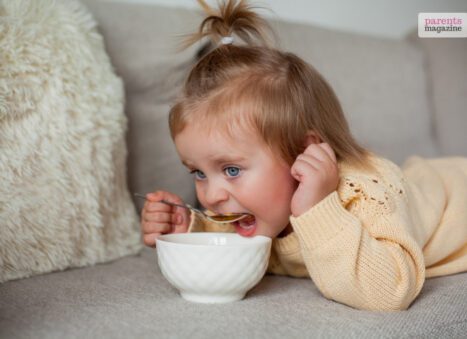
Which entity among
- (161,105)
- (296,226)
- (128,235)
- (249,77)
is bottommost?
(128,235)

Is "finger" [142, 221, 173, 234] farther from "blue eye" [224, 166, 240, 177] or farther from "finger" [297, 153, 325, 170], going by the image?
"finger" [297, 153, 325, 170]

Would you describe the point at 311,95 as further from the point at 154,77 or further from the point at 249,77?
the point at 154,77

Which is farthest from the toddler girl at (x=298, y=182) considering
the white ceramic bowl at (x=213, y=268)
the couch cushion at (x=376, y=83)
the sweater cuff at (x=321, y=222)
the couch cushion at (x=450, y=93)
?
the couch cushion at (x=450, y=93)

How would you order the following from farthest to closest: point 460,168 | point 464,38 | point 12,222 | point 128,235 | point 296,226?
point 464,38 → point 460,168 → point 128,235 → point 12,222 → point 296,226

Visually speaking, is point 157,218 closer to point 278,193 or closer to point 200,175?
point 200,175

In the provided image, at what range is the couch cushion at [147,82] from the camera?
1.48 meters

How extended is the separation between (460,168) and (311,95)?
0.58 metres

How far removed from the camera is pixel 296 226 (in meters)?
0.99

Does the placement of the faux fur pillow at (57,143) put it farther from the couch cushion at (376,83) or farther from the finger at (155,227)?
the couch cushion at (376,83)

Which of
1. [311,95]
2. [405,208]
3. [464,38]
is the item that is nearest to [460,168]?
[405,208]

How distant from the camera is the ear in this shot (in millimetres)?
1126

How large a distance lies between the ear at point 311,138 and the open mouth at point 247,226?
0.59 feet

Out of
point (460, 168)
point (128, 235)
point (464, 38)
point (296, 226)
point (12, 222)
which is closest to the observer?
point (296, 226)

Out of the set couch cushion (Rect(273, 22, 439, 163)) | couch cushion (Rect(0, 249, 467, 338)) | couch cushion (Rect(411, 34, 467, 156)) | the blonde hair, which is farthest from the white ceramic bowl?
couch cushion (Rect(411, 34, 467, 156))
